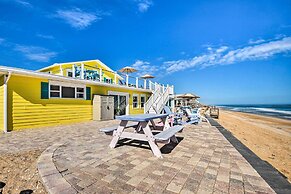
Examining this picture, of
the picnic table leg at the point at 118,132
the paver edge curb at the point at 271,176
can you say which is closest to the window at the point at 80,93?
the picnic table leg at the point at 118,132

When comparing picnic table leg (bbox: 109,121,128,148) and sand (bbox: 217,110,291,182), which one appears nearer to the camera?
picnic table leg (bbox: 109,121,128,148)

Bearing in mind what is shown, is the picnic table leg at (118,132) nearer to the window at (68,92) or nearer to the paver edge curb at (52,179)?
the paver edge curb at (52,179)

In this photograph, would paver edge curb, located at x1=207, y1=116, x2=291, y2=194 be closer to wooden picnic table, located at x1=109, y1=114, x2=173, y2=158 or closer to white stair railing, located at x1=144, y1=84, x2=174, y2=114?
wooden picnic table, located at x1=109, y1=114, x2=173, y2=158

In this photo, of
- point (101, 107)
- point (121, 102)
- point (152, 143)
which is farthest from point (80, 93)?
point (152, 143)

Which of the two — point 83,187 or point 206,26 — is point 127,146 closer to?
point 83,187

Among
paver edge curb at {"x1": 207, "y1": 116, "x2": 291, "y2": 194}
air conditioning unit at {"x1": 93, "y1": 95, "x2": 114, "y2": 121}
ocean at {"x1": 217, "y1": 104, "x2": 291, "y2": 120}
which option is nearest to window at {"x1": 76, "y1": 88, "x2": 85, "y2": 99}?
air conditioning unit at {"x1": 93, "y1": 95, "x2": 114, "y2": 121}

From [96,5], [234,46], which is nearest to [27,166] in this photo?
[96,5]

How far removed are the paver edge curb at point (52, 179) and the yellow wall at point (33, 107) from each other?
547 centimetres

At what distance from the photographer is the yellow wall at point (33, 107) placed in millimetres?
6824

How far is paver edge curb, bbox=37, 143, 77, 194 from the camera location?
6.45ft

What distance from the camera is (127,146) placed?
425 cm

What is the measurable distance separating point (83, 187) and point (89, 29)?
68.8ft

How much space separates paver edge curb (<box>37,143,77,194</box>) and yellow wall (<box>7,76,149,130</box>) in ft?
18.0

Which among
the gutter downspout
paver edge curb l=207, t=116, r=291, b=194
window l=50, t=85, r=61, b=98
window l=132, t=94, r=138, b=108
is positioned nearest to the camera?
paver edge curb l=207, t=116, r=291, b=194
